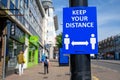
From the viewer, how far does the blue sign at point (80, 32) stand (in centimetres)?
414

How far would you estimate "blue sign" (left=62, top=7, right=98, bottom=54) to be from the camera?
414cm

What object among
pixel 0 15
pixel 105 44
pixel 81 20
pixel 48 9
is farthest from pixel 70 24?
pixel 105 44

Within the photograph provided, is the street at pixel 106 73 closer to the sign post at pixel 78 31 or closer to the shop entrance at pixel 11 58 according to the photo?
the shop entrance at pixel 11 58

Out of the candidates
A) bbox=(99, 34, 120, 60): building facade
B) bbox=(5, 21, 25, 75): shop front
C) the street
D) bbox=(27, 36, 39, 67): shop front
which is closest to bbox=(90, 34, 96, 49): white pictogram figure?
the street

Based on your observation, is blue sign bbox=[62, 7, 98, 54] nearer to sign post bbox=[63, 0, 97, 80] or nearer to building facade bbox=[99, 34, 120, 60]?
sign post bbox=[63, 0, 97, 80]

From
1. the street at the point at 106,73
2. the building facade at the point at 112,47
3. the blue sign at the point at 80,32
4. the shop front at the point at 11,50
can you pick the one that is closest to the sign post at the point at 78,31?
the blue sign at the point at 80,32

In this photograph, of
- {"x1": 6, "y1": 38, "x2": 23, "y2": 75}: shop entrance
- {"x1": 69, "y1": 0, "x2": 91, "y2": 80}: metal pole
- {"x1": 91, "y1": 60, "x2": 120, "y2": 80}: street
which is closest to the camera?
{"x1": 69, "y1": 0, "x2": 91, "y2": 80}: metal pole

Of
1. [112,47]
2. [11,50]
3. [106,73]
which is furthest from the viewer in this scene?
[112,47]

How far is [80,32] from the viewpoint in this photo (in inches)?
163

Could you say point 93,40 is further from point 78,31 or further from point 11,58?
point 11,58

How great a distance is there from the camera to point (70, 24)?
4.18 m

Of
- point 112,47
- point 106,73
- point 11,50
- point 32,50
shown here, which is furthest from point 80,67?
point 112,47

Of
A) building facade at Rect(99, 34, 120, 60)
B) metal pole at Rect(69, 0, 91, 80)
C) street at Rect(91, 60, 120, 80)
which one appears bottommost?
street at Rect(91, 60, 120, 80)

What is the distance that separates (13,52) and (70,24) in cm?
1909
